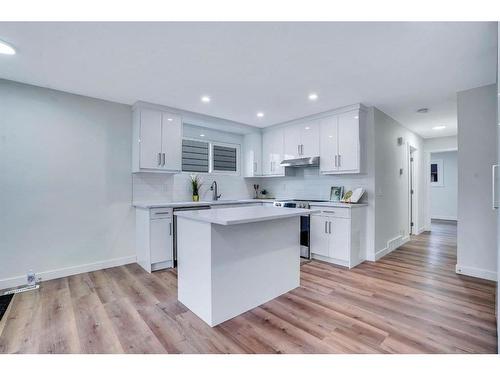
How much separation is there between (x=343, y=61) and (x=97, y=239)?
12.5 feet

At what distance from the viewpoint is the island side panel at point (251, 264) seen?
2.12 meters

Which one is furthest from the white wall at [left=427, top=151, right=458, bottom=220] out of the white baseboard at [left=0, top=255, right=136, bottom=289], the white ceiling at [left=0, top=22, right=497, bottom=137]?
the white baseboard at [left=0, top=255, right=136, bottom=289]

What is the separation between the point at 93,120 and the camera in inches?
138

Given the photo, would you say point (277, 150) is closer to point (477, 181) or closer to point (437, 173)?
point (477, 181)

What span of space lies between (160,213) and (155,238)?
1.15 feet

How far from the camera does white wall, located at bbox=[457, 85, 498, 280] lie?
308 centimetres

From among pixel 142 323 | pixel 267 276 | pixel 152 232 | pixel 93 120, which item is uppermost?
pixel 93 120

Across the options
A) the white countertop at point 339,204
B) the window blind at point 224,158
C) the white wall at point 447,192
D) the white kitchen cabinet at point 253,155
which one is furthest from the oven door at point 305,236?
the white wall at point 447,192

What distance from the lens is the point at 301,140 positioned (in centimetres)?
454

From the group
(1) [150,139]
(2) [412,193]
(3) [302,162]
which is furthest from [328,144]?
(2) [412,193]
